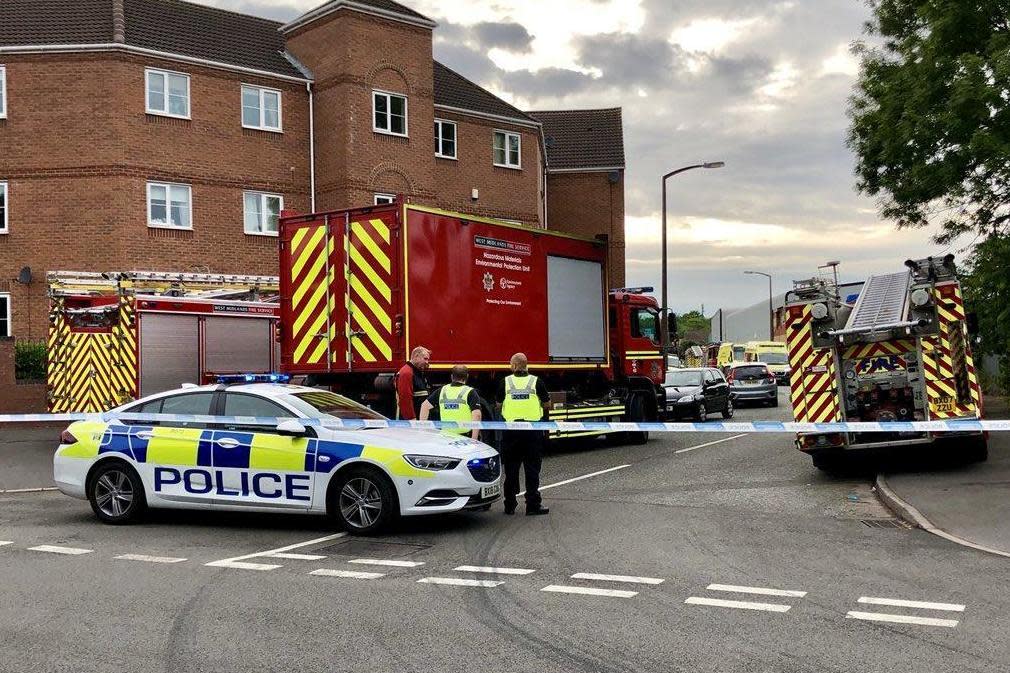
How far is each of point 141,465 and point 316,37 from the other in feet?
78.9

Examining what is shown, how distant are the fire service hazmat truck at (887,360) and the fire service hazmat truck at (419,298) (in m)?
4.71

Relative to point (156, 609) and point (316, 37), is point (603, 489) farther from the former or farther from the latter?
point (316, 37)

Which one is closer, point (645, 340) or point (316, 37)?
point (645, 340)

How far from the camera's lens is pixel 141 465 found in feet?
33.8

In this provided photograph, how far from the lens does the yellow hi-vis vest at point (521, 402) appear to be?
36.8 feet

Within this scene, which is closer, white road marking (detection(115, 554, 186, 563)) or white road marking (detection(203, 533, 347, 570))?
white road marking (detection(203, 533, 347, 570))

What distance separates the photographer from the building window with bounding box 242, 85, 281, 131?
30.5 meters

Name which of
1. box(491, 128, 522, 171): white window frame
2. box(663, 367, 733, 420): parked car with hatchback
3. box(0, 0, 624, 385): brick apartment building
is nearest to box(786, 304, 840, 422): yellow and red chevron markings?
box(663, 367, 733, 420): parked car with hatchback

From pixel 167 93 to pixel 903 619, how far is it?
1059 inches

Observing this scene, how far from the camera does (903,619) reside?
6.26 m

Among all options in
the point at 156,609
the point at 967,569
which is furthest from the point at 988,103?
the point at 156,609

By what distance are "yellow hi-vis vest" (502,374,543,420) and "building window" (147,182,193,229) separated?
792 inches

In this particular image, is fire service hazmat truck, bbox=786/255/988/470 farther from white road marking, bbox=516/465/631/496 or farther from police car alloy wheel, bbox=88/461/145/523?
police car alloy wheel, bbox=88/461/145/523

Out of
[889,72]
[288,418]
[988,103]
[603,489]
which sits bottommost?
[603,489]
